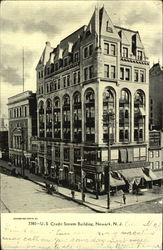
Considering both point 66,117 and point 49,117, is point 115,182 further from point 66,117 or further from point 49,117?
point 49,117

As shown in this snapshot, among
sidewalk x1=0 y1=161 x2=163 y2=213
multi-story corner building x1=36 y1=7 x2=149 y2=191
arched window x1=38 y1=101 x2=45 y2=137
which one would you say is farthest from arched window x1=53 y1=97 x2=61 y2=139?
sidewalk x1=0 y1=161 x2=163 y2=213

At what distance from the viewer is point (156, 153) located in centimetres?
559

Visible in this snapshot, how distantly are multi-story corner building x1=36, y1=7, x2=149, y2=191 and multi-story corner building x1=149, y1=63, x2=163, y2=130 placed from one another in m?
0.12

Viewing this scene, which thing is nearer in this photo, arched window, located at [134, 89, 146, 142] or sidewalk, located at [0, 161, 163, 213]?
sidewalk, located at [0, 161, 163, 213]

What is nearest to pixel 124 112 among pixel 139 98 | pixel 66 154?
pixel 139 98

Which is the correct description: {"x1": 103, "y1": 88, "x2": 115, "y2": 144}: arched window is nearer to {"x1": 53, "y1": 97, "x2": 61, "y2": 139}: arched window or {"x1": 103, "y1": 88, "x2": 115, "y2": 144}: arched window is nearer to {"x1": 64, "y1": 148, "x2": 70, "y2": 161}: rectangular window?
{"x1": 64, "y1": 148, "x2": 70, "y2": 161}: rectangular window

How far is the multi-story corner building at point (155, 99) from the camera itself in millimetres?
5227

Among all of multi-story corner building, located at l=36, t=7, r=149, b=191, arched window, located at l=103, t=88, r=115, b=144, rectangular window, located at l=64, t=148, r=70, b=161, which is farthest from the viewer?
rectangular window, located at l=64, t=148, r=70, b=161

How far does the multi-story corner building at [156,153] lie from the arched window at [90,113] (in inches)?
54.5

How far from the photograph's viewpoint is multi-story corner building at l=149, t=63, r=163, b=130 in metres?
5.23

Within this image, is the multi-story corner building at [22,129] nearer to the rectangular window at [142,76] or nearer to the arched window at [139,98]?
the arched window at [139,98]

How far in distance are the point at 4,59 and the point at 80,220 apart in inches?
138

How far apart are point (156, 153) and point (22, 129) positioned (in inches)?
129

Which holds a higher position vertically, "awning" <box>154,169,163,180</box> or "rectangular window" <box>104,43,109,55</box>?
"rectangular window" <box>104,43,109,55</box>
